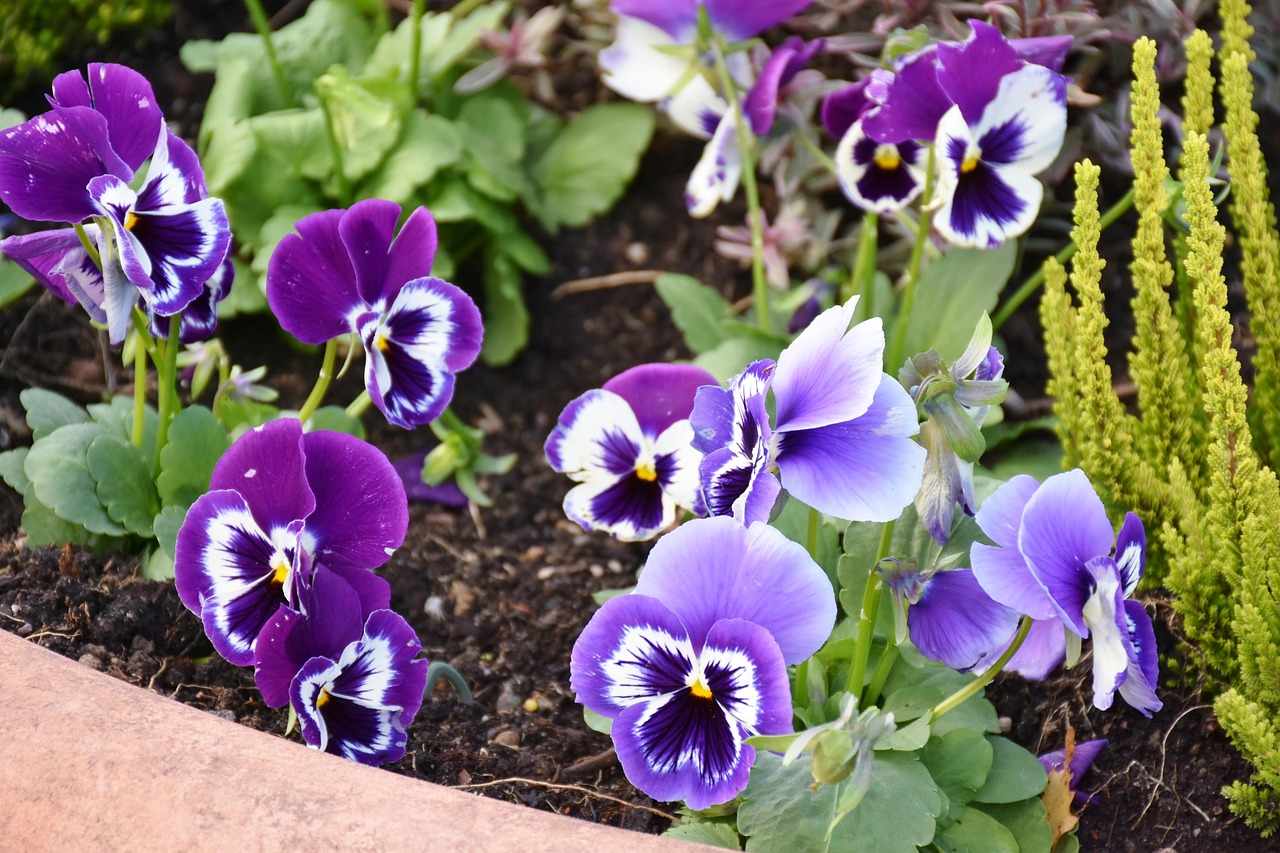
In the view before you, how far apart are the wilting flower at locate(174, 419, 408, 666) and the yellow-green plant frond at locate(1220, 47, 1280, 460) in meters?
0.89

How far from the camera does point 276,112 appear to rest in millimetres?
1937

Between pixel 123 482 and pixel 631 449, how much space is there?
53 cm

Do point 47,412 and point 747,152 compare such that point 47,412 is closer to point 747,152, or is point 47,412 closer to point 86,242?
point 86,242

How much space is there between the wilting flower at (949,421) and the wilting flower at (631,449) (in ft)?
1.07

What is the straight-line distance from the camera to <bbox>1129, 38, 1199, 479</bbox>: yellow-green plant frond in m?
1.16

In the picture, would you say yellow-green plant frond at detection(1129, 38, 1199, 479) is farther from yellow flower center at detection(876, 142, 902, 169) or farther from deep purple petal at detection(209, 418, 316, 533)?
deep purple petal at detection(209, 418, 316, 533)

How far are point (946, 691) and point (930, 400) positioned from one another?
39 cm

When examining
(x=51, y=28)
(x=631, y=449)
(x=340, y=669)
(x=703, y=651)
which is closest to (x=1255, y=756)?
(x=703, y=651)

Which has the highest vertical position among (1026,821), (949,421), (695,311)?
(949,421)

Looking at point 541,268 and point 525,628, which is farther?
point 541,268

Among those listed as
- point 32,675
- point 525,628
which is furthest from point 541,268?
point 32,675

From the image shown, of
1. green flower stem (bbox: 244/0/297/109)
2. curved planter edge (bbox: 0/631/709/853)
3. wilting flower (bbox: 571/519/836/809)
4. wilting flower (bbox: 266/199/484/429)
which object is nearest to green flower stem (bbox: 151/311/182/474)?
wilting flower (bbox: 266/199/484/429)

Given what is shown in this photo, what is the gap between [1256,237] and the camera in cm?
125

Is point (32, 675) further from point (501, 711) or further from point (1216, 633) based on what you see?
point (1216, 633)
